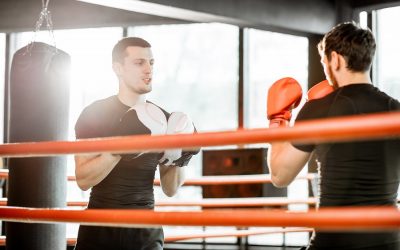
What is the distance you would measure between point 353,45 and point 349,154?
302 mm

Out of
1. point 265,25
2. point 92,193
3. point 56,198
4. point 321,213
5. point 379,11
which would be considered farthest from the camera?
point 379,11

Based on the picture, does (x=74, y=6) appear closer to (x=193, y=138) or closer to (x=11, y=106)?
(x=11, y=106)

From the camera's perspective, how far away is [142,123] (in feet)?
7.09

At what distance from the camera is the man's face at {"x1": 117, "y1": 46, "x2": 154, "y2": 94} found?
2.54 m

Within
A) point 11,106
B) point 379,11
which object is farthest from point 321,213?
point 379,11

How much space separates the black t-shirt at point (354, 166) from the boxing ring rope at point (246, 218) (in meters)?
0.33

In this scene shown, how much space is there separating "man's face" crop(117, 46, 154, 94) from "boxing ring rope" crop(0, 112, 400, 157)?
67 cm

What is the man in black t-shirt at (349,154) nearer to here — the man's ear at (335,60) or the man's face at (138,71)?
the man's ear at (335,60)

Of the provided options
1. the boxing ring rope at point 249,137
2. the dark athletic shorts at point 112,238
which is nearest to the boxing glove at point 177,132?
the dark athletic shorts at point 112,238

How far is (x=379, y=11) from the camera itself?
6.86m

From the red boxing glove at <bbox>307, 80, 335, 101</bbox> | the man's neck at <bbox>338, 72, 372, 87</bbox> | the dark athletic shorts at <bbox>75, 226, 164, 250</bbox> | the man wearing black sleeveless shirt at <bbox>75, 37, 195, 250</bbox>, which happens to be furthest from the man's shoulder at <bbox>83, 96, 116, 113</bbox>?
the man's neck at <bbox>338, 72, 372, 87</bbox>

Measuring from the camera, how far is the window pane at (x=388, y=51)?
6.83 meters

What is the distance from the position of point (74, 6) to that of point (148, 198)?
5.43 metres

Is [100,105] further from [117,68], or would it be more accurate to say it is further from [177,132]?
[177,132]
